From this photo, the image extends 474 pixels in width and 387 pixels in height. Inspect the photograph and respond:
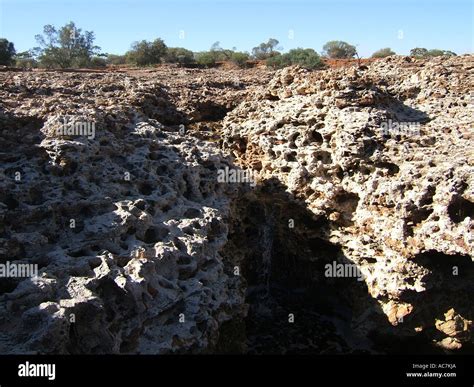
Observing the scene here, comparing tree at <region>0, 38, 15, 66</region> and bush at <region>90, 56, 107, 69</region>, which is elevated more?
bush at <region>90, 56, 107, 69</region>

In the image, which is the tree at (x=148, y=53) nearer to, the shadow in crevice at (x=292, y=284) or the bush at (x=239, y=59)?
the bush at (x=239, y=59)

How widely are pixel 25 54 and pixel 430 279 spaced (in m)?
30.7

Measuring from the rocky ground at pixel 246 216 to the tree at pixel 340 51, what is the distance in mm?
24344

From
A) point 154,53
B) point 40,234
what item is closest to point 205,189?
point 40,234

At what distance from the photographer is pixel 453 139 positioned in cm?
920

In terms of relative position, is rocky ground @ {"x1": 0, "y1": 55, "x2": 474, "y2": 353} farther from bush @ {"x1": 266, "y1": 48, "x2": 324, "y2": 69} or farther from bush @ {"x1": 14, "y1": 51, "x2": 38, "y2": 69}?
bush @ {"x1": 14, "y1": 51, "x2": 38, "y2": 69}

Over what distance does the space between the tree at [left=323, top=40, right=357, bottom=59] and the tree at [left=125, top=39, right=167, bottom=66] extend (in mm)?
12884

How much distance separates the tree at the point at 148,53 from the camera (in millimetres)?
26703

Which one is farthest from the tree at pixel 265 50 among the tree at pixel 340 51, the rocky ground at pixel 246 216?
the rocky ground at pixel 246 216

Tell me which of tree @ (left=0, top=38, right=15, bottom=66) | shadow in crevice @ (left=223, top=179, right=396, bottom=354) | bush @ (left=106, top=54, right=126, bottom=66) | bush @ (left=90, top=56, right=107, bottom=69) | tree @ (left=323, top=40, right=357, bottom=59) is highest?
tree @ (left=323, top=40, right=357, bottom=59)

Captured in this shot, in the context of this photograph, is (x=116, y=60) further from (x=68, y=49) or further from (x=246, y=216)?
(x=246, y=216)

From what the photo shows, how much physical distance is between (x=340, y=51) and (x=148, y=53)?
16456 mm

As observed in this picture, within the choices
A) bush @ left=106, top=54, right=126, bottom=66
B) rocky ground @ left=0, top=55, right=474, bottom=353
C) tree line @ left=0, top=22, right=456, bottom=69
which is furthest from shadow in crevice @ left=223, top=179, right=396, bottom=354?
bush @ left=106, top=54, right=126, bottom=66

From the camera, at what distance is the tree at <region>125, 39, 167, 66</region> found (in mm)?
26703
